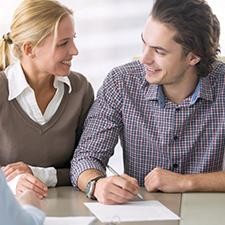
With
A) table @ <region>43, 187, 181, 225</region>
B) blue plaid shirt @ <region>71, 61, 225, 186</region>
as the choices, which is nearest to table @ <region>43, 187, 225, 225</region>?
table @ <region>43, 187, 181, 225</region>

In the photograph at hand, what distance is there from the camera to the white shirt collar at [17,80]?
1996 mm

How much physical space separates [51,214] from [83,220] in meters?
0.11

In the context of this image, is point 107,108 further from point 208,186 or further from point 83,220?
point 83,220

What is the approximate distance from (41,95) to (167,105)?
18.7 inches

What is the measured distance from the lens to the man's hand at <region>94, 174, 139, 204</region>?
5.30 feet

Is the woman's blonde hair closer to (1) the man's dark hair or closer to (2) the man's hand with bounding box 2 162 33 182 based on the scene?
(1) the man's dark hair

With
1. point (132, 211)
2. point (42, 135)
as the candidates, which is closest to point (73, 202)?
point (132, 211)

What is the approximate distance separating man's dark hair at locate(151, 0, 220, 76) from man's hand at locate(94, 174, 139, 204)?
1.90 ft

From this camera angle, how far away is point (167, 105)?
2.00 meters

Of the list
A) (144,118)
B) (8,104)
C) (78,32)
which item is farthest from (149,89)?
(78,32)

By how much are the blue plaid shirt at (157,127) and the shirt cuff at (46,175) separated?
3.6 inches

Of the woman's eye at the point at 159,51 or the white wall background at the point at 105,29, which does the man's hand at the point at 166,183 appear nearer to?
the woman's eye at the point at 159,51

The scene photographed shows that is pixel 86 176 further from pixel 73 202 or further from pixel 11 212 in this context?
pixel 11 212

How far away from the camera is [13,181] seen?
5.52 ft
